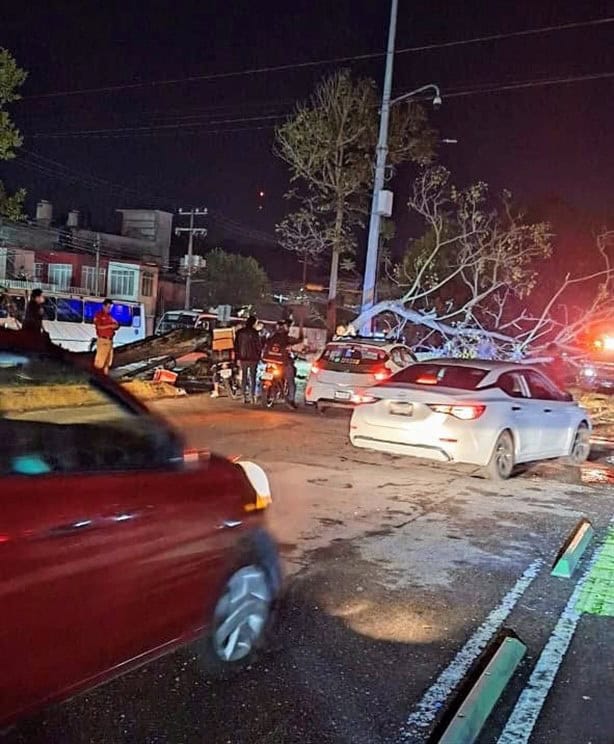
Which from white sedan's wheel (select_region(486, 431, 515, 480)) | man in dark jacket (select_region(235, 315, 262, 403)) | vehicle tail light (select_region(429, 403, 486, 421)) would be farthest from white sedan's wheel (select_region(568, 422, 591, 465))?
man in dark jacket (select_region(235, 315, 262, 403))

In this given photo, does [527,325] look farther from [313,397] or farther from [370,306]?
[313,397]

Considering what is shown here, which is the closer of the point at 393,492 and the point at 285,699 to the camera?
the point at 285,699

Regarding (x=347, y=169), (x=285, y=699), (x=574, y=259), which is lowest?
(x=285, y=699)

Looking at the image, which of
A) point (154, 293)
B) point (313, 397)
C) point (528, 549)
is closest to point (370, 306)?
point (313, 397)

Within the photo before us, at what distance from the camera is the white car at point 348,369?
15.1m

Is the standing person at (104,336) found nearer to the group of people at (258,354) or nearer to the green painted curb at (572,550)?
the group of people at (258,354)

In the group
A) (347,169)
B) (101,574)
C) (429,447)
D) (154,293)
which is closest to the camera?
(101,574)

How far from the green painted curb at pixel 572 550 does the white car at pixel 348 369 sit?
728 cm

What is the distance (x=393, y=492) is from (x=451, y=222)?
17121 millimetres

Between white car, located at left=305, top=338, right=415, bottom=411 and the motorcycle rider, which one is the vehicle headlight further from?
the motorcycle rider

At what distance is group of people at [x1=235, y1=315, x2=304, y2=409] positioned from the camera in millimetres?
16594

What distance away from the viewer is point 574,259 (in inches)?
1168

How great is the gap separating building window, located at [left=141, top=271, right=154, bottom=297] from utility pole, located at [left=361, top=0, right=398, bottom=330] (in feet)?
102

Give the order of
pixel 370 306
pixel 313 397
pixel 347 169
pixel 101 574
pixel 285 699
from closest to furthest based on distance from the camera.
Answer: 1. pixel 101 574
2. pixel 285 699
3. pixel 313 397
4. pixel 370 306
5. pixel 347 169
